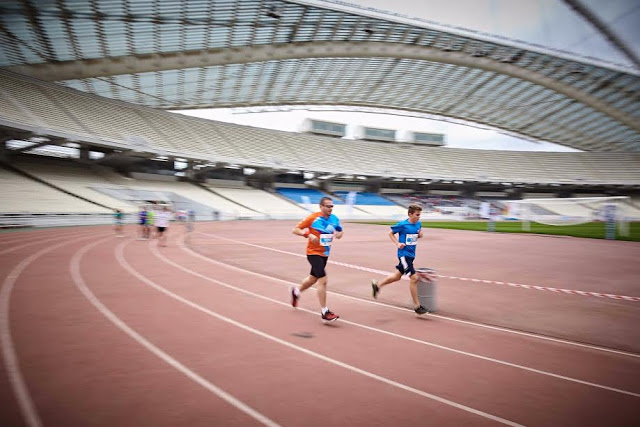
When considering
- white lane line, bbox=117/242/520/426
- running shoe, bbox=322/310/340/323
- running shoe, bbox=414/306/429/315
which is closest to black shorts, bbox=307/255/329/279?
running shoe, bbox=322/310/340/323

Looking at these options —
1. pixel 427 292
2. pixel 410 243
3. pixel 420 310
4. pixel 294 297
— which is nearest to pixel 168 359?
pixel 294 297

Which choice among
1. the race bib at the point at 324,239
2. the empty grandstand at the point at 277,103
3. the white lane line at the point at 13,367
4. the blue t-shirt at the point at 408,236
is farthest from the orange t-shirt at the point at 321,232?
the empty grandstand at the point at 277,103

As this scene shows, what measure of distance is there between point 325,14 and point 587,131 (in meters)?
54.5

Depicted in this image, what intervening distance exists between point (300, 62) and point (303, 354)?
133 feet

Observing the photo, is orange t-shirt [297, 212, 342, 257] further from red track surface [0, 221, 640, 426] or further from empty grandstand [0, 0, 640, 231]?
empty grandstand [0, 0, 640, 231]

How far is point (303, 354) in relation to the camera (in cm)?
414

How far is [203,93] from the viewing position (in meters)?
44.4

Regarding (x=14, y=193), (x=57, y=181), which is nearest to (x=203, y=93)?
(x=57, y=181)

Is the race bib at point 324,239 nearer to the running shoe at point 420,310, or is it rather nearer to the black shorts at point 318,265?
the black shorts at point 318,265

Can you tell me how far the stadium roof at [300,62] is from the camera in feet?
92.6

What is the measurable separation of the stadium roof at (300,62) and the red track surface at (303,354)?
27.2 m

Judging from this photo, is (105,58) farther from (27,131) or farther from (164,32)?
(27,131)

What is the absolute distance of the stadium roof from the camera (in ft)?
92.6

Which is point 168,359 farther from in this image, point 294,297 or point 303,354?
point 294,297
